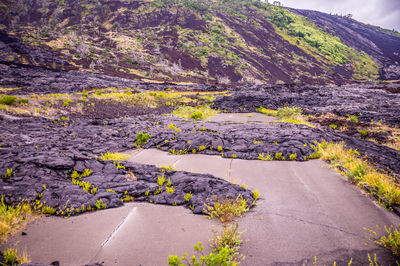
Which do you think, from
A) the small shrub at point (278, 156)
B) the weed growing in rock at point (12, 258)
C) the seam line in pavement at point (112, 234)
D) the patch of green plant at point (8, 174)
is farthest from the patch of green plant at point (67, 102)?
the small shrub at point (278, 156)

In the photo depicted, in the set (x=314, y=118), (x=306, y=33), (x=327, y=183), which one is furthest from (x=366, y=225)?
(x=306, y=33)

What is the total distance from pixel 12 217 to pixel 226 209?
4258 millimetres

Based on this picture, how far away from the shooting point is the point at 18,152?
5.91 m

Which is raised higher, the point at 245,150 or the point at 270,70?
the point at 270,70

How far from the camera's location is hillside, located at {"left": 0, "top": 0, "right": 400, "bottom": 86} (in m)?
48.0

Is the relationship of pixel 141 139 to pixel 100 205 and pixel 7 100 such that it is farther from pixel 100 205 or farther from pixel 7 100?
pixel 7 100

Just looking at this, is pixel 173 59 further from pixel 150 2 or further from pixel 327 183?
pixel 327 183

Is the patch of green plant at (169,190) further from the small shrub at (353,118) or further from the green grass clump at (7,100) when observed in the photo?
the small shrub at (353,118)

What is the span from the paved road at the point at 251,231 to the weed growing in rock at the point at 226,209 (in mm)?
177

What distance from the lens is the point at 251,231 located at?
371 centimetres

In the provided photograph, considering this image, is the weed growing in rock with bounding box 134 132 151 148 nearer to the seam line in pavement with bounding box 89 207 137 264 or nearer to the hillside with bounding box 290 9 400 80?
the seam line in pavement with bounding box 89 207 137 264

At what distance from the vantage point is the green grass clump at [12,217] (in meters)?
3.35

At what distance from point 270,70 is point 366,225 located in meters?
71.6

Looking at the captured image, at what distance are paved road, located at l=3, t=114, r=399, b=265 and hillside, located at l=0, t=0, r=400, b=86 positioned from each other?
37.2 meters
